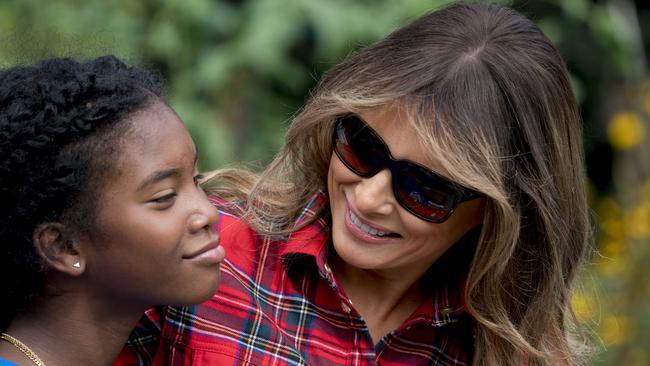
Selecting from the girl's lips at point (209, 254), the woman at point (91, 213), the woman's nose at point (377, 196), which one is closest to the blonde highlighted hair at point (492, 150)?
the woman's nose at point (377, 196)

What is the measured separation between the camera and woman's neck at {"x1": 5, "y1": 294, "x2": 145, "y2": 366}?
7.14ft

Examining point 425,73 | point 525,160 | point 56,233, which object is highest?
point 56,233

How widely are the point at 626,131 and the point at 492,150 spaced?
3.25 metres

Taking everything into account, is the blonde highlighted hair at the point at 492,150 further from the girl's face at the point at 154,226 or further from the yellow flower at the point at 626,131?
the yellow flower at the point at 626,131

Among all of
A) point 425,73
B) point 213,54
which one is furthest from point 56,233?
point 213,54

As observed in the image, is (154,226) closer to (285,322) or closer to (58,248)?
(58,248)

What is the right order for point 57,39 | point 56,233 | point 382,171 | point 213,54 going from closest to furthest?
point 56,233, point 382,171, point 57,39, point 213,54

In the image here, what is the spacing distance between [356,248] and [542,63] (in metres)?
0.63

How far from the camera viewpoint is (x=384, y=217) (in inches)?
94.5

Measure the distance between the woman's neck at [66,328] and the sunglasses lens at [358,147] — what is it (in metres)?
0.63

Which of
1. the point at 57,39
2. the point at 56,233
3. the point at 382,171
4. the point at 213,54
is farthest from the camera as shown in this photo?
the point at 213,54

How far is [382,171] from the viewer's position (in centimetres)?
237

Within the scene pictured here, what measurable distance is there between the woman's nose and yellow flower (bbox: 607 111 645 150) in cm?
334

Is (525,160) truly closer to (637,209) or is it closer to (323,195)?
(323,195)
